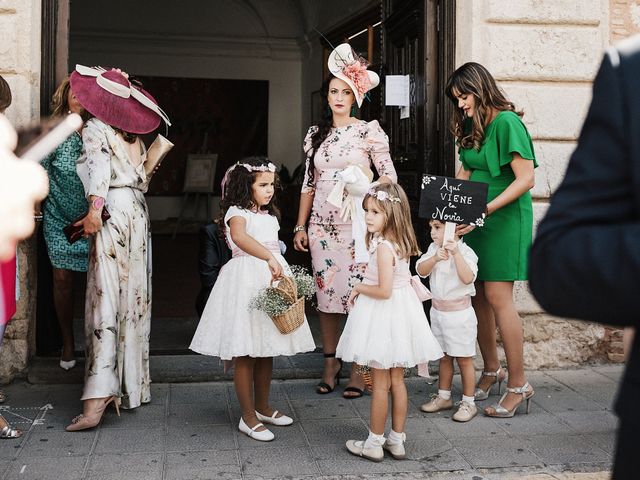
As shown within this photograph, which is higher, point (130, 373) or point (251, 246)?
A: point (251, 246)

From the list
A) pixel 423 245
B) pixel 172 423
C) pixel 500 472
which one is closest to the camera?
pixel 500 472

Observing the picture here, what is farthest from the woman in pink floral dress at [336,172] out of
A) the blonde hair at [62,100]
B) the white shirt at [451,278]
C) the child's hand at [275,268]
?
the blonde hair at [62,100]

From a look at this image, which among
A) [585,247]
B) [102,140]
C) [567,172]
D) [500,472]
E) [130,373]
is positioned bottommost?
[500,472]

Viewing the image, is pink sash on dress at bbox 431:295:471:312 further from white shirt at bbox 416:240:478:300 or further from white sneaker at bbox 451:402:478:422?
white sneaker at bbox 451:402:478:422

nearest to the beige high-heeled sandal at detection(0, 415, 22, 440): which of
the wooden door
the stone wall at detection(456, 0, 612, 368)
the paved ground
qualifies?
the paved ground

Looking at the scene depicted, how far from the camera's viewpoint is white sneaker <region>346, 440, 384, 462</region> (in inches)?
155

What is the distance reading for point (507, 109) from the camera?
4.73 metres

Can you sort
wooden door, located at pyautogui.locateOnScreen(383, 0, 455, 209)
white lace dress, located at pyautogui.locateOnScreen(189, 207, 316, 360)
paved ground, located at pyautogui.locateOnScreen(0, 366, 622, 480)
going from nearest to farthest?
paved ground, located at pyautogui.locateOnScreen(0, 366, 622, 480) < white lace dress, located at pyautogui.locateOnScreen(189, 207, 316, 360) < wooden door, located at pyautogui.locateOnScreen(383, 0, 455, 209)

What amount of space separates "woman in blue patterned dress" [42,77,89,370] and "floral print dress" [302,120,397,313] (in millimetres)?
1539

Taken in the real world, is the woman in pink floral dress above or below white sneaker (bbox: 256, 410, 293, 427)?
above

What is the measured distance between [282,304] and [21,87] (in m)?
2.39

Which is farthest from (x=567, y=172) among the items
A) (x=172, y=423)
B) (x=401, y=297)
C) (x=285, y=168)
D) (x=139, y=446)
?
(x=285, y=168)

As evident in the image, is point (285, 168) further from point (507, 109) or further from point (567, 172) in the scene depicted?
point (567, 172)

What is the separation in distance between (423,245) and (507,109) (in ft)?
4.85
